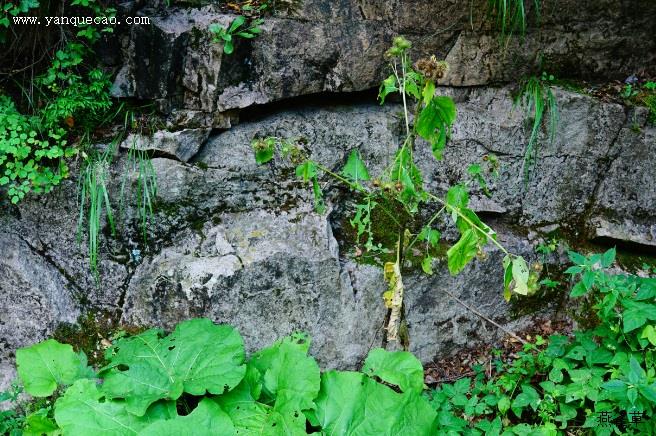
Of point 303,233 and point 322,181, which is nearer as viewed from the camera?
point 303,233

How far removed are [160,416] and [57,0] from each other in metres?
2.41

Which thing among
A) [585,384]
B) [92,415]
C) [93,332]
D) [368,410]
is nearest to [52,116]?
[93,332]

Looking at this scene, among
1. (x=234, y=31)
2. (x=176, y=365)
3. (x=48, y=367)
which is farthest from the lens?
(x=234, y=31)

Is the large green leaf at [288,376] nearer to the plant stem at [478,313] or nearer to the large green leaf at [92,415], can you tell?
the large green leaf at [92,415]

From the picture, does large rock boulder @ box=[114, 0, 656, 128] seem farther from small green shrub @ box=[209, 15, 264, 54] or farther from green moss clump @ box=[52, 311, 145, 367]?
green moss clump @ box=[52, 311, 145, 367]

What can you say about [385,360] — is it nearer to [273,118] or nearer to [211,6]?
[273,118]

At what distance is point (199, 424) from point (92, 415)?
0.50 m

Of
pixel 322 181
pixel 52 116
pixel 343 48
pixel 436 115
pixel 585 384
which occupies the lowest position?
pixel 585 384

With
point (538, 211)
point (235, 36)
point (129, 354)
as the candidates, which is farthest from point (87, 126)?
point (538, 211)

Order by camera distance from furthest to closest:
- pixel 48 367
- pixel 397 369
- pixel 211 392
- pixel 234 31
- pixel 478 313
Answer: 1. pixel 478 313
2. pixel 234 31
3. pixel 397 369
4. pixel 48 367
5. pixel 211 392

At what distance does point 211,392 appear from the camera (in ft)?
8.81

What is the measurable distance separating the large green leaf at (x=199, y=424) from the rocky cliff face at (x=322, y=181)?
2.52ft

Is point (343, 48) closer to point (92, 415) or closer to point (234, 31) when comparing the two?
point (234, 31)

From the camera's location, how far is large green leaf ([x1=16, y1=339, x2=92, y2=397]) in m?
2.86
